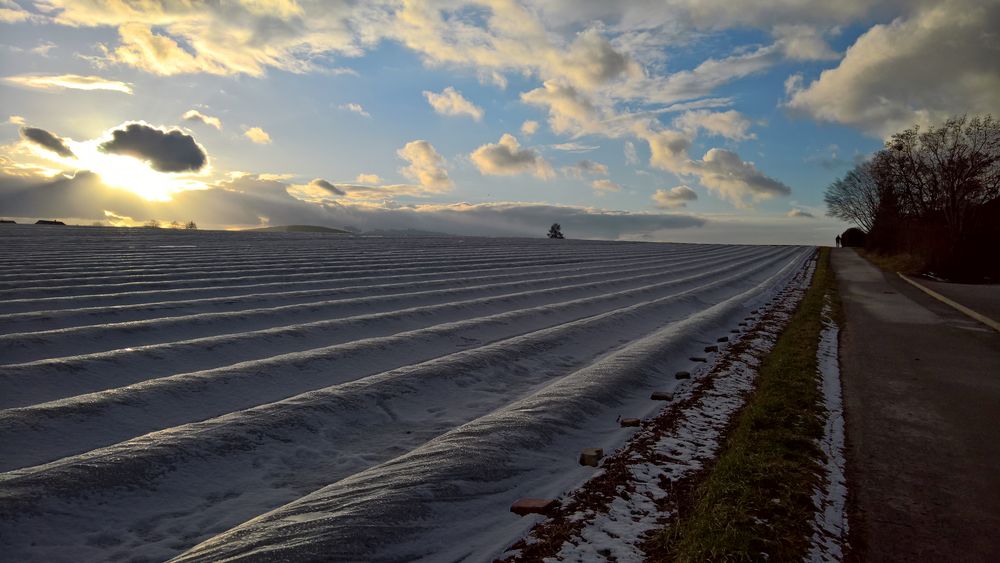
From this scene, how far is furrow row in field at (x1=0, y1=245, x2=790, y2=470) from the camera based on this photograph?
430 cm

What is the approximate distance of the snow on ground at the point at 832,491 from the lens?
10.7ft

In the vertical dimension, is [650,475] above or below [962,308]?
below

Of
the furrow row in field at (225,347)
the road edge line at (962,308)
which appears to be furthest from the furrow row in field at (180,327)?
the road edge line at (962,308)

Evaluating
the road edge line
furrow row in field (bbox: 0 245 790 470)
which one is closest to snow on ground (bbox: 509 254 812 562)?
furrow row in field (bbox: 0 245 790 470)

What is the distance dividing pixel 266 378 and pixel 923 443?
6206 mm

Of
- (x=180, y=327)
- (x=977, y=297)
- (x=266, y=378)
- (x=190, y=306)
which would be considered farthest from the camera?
(x=977, y=297)

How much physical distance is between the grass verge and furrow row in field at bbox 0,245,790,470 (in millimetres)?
2847

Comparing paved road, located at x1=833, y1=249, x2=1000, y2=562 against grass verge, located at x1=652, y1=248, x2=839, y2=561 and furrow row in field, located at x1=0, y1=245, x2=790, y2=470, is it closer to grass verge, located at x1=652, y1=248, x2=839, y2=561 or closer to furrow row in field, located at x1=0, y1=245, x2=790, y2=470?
grass verge, located at x1=652, y1=248, x2=839, y2=561

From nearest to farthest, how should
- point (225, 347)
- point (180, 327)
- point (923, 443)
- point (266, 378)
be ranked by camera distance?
point (923, 443)
point (266, 378)
point (225, 347)
point (180, 327)

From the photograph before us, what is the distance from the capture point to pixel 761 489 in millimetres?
3818

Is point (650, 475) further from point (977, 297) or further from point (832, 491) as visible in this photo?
point (977, 297)

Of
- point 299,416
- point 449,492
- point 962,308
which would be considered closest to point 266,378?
point 299,416

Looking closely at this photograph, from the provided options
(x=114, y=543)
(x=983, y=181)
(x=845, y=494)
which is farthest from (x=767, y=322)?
(x=983, y=181)

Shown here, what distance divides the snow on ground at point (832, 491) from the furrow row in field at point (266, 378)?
3.04 m
